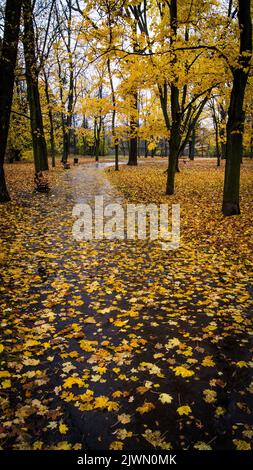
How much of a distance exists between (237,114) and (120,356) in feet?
28.9

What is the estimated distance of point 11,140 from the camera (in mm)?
29500

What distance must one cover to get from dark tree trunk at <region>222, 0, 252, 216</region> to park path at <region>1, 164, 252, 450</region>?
166 inches

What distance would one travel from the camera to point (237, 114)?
10484mm

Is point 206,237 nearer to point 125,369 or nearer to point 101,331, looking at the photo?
point 101,331

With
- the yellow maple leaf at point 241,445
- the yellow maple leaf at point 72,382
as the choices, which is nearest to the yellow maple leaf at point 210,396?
the yellow maple leaf at point 241,445

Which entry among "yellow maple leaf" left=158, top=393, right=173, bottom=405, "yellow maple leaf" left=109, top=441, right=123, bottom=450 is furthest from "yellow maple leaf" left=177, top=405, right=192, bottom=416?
"yellow maple leaf" left=109, top=441, right=123, bottom=450

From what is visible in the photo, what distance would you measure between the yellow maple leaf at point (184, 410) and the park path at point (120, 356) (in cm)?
1

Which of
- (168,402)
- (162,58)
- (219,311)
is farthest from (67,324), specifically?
(162,58)

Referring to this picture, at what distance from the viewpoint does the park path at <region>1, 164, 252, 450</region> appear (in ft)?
10.7

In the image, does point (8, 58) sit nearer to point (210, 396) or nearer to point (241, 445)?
point (210, 396)

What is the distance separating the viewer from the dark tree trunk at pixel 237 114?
9555mm

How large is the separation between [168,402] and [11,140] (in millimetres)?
29640

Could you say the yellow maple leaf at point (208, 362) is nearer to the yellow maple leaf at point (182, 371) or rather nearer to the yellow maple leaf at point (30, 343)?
the yellow maple leaf at point (182, 371)
